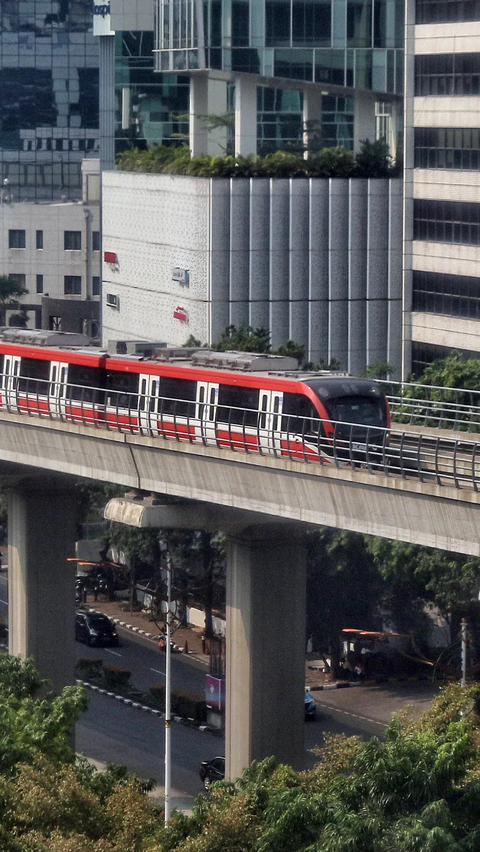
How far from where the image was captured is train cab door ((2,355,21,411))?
54.9 metres

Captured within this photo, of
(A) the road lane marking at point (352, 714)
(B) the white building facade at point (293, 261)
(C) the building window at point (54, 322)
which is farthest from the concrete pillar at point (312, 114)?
(C) the building window at point (54, 322)

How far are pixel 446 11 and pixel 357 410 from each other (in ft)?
123

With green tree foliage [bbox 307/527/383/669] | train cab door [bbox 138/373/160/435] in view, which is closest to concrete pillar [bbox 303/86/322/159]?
green tree foliage [bbox 307/527/383/669]

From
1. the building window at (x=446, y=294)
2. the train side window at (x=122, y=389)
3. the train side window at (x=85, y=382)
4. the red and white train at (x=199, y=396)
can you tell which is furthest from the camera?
the building window at (x=446, y=294)

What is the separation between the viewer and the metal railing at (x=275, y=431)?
125ft

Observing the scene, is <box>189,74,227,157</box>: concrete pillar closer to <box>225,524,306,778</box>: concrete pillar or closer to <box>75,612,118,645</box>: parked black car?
<box>75,612,118,645</box>: parked black car

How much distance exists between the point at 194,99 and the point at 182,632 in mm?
26564

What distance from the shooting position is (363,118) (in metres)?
84.0

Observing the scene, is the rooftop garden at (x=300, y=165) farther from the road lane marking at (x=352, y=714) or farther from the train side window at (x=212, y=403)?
the train side window at (x=212, y=403)

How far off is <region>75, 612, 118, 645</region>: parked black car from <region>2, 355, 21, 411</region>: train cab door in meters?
21.0

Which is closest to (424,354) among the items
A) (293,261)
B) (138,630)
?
(293,261)

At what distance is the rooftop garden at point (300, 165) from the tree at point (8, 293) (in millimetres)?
44960

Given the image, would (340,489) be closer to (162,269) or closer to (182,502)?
(182,502)

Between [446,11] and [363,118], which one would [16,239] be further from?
[446,11]
